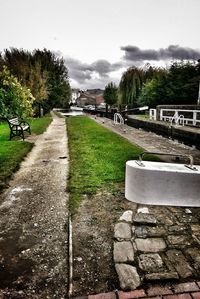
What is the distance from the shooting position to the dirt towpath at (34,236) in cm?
257

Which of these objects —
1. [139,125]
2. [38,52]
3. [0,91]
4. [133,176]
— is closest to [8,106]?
[0,91]

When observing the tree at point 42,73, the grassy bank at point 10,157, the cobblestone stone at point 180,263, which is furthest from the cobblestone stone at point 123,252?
the tree at point 42,73

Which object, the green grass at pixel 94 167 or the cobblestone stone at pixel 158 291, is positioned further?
the green grass at pixel 94 167

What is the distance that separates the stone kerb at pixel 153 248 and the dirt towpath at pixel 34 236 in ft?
2.09

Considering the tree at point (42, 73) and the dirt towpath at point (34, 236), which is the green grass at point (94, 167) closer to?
the dirt towpath at point (34, 236)

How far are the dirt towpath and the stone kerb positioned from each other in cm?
64

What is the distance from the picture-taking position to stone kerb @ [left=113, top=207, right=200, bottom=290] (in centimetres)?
263

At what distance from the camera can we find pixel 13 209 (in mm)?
4309

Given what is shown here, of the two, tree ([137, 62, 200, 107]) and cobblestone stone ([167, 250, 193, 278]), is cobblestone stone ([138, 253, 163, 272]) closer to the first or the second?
cobblestone stone ([167, 250, 193, 278])

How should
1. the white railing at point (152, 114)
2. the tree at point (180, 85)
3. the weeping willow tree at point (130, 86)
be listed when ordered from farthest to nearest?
1. the weeping willow tree at point (130, 86)
2. the tree at point (180, 85)
3. the white railing at point (152, 114)

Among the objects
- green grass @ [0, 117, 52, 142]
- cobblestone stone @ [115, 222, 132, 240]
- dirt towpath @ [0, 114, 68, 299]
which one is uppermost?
green grass @ [0, 117, 52, 142]

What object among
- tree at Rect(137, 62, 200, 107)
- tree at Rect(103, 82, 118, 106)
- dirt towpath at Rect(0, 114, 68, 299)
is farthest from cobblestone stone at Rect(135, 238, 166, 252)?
tree at Rect(103, 82, 118, 106)

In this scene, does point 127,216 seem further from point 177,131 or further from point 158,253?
point 177,131

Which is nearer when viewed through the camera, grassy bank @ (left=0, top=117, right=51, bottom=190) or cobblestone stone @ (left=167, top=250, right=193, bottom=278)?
cobblestone stone @ (left=167, top=250, right=193, bottom=278)
